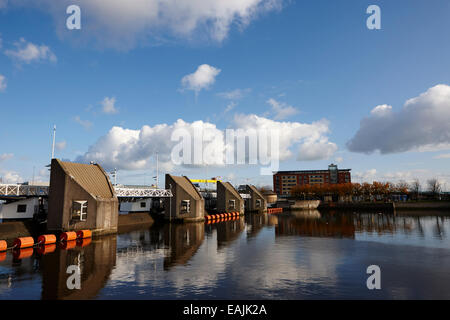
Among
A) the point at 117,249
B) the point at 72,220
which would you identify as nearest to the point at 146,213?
the point at 72,220

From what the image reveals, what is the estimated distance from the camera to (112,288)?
17047 millimetres

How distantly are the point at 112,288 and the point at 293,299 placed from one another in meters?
10.6

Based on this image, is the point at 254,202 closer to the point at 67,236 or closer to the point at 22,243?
the point at 67,236

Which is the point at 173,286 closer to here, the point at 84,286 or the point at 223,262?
the point at 84,286

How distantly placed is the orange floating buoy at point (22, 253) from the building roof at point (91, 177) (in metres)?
9.62

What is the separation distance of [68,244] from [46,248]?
2.43 meters

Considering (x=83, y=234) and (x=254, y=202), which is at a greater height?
(x=254, y=202)

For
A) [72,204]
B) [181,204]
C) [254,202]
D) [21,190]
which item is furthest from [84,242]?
[254,202]

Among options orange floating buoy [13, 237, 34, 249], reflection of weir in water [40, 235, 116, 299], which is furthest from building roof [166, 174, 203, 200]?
orange floating buoy [13, 237, 34, 249]

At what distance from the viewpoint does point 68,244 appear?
31875 mm

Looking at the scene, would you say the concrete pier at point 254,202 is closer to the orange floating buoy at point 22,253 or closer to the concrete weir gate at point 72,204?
the concrete weir gate at point 72,204

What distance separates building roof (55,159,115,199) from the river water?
8548 millimetres

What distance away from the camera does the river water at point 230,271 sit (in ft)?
53.2
